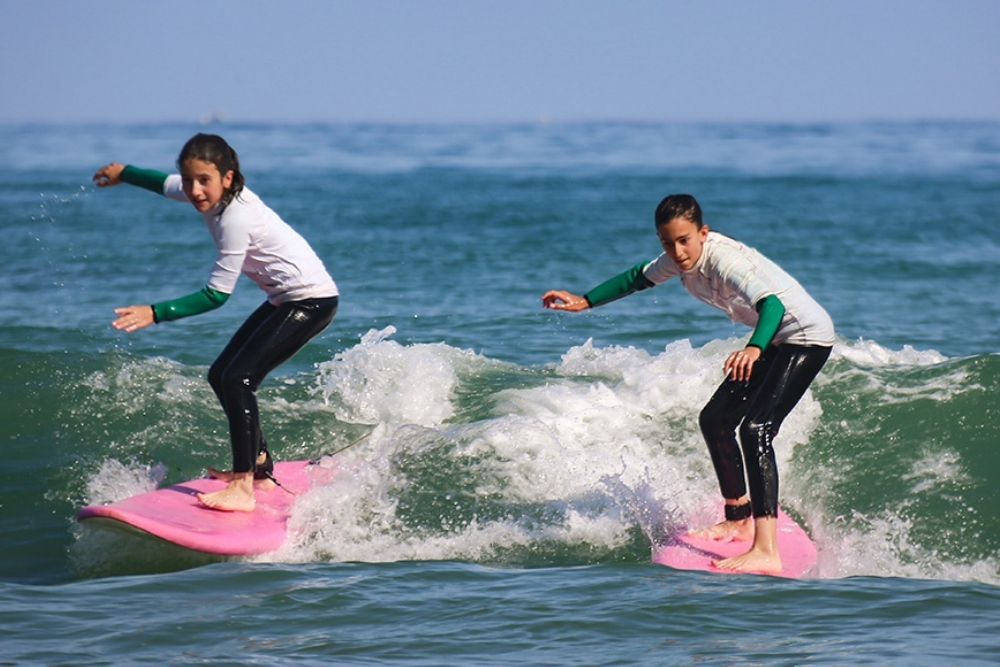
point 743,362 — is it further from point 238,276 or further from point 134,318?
point 134,318

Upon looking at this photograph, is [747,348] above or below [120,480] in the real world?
above

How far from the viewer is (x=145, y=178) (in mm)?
6160

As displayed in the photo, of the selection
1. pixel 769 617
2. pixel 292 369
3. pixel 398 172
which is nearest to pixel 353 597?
pixel 769 617

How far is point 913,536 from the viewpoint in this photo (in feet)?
21.9

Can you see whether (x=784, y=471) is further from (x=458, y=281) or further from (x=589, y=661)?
(x=458, y=281)

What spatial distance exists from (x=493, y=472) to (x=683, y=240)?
8.09 feet

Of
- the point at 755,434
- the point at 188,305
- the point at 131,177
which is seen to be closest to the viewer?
the point at 188,305

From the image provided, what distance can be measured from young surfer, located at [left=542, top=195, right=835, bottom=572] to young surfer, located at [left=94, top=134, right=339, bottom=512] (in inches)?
50.7

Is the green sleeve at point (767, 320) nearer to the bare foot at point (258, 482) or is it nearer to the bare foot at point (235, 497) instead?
the bare foot at point (235, 497)

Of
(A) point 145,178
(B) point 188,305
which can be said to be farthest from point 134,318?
(A) point 145,178

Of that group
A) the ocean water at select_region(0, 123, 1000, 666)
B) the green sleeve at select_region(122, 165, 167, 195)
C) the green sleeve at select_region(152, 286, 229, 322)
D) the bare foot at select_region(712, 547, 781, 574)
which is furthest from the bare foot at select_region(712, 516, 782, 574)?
the green sleeve at select_region(122, 165, 167, 195)

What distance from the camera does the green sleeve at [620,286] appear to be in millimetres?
5988

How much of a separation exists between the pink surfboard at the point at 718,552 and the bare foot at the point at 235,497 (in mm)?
2165

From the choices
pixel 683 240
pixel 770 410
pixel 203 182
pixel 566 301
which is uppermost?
pixel 203 182
